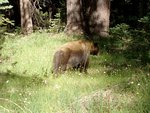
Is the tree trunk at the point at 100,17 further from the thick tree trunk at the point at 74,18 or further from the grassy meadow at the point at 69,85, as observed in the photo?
the grassy meadow at the point at 69,85

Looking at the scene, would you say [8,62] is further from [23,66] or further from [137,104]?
[137,104]

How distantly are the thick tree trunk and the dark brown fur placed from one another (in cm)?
545

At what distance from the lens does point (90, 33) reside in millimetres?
17016

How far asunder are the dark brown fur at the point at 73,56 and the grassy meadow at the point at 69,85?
1.06 ft

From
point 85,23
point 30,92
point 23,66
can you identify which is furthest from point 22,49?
point 30,92

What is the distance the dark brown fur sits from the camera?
10.8 metres

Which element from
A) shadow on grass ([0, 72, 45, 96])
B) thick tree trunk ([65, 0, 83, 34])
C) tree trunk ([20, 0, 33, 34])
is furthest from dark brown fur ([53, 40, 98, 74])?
tree trunk ([20, 0, 33, 34])

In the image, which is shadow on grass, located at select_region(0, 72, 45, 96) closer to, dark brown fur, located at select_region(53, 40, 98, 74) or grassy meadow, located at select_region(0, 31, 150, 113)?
grassy meadow, located at select_region(0, 31, 150, 113)

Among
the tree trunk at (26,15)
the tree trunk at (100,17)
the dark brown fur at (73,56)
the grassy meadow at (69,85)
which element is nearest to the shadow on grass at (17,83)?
the grassy meadow at (69,85)

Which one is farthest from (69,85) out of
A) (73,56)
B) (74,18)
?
(74,18)

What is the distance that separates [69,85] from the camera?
8914 mm

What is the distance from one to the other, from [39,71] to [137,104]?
5091 millimetres

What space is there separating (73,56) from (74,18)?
21.2ft

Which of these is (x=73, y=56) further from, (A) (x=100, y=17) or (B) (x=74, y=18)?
Answer: (B) (x=74, y=18)
